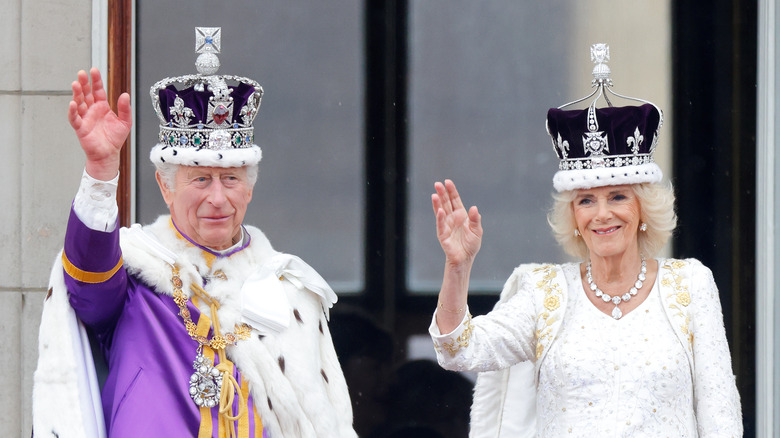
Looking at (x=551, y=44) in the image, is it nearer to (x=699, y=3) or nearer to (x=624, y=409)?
(x=699, y=3)

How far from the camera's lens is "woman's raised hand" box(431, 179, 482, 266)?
325cm

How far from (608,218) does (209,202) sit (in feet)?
4.04

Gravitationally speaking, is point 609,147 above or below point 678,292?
above

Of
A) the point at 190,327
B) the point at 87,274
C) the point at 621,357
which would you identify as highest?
the point at 87,274

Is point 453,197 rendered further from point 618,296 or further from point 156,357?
point 156,357

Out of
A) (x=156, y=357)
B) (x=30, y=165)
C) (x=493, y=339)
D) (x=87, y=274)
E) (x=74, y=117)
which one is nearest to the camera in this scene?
(x=74, y=117)

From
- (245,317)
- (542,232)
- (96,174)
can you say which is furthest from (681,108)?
(96,174)

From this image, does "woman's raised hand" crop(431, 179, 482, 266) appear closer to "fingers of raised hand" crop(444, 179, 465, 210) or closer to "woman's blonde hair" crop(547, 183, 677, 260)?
"fingers of raised hand" crop(444, 179, 465, 210)

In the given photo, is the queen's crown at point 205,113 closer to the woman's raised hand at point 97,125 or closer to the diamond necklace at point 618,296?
the woman's raised hand at point 97,125

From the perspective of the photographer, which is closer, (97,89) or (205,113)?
(97,89)

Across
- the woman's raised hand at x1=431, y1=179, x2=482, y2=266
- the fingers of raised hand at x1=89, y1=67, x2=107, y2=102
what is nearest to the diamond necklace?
the woman's raised hand at x1=431, y1=179, x2=482, y2=266

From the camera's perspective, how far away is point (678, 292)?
3.50 m

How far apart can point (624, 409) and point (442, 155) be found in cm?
201

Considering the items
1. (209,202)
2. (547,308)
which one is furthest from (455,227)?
(209,202)
